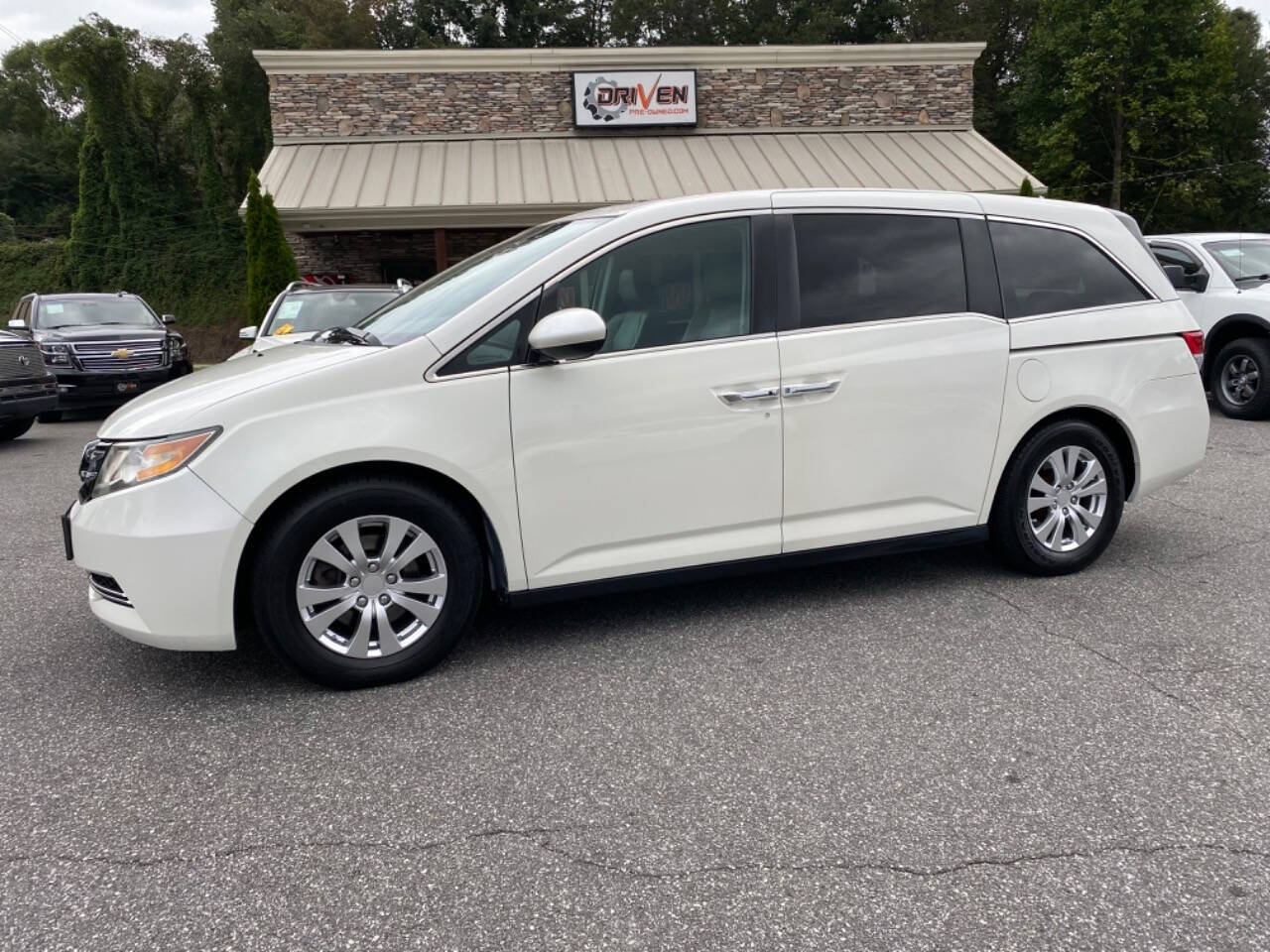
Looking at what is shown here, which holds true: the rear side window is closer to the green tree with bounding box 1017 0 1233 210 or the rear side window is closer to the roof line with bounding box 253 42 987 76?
the roof line with bounding box 253 42 987 76

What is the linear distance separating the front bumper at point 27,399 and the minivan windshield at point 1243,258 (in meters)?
12.3

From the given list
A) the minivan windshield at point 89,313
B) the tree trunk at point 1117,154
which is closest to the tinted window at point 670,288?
the minivan windshield at point 89,313

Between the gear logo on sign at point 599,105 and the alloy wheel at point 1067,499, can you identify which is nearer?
the alloy wheel at point 1067,499

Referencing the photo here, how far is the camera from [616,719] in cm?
322

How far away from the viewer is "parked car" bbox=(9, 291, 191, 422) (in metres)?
12.2

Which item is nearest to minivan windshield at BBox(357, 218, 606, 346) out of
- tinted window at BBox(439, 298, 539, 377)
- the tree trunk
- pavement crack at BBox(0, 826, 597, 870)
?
tinted window at BBox(439, 298, 539, 377)

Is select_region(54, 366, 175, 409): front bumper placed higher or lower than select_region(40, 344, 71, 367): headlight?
lower

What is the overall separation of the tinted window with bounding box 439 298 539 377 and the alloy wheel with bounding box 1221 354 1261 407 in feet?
28.1

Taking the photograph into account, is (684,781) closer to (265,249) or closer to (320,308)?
(320,308)

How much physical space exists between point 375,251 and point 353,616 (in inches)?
731

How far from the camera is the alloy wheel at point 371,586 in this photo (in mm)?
3383

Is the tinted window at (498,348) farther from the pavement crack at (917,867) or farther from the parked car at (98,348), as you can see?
the parked car at (98,348)

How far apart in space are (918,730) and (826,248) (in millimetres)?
2059

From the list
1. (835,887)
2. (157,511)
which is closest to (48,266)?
(157,511)
